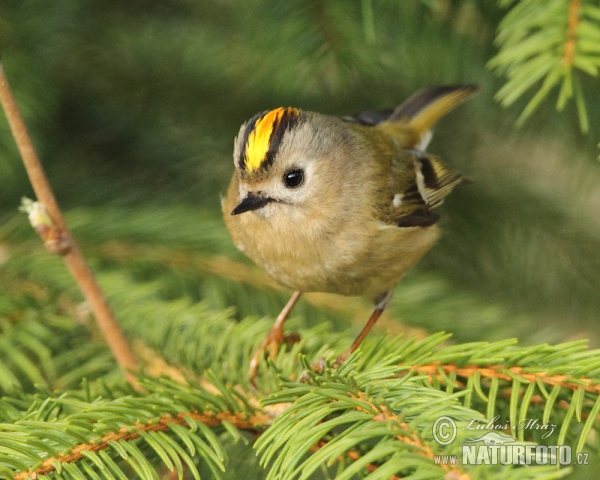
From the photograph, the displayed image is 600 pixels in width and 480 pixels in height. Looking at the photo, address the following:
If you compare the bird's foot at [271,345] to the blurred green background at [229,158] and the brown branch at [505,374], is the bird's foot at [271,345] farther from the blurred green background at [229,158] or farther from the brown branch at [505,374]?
the brown branch at [505,374]

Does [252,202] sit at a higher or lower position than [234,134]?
lower

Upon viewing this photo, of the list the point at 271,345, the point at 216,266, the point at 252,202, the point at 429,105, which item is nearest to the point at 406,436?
the point at 271,345

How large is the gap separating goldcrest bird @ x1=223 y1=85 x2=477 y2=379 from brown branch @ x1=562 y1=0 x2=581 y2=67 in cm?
57

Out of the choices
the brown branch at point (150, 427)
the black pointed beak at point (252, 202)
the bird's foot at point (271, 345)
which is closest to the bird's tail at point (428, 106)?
the black pointed beak at point (252, 202)

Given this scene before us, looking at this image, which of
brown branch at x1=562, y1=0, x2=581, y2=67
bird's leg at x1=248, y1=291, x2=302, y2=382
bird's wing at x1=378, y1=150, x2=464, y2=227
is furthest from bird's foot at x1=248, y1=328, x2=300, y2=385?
brown branch at x1=562, y1=0, x2=581, y2=67

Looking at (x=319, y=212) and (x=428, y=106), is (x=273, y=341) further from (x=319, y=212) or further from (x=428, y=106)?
(x=428, y=106)

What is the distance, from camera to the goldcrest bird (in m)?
1.27

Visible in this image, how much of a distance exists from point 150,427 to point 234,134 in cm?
112

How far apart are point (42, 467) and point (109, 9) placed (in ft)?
4.36

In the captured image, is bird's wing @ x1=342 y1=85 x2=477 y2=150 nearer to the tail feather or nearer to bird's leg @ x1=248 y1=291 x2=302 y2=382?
the tail feather

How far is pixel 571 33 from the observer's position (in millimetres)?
Answer: 877

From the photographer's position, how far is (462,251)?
5.99 feet

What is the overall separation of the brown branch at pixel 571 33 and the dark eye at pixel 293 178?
1.95 ft

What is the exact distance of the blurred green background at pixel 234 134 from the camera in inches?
55.1
